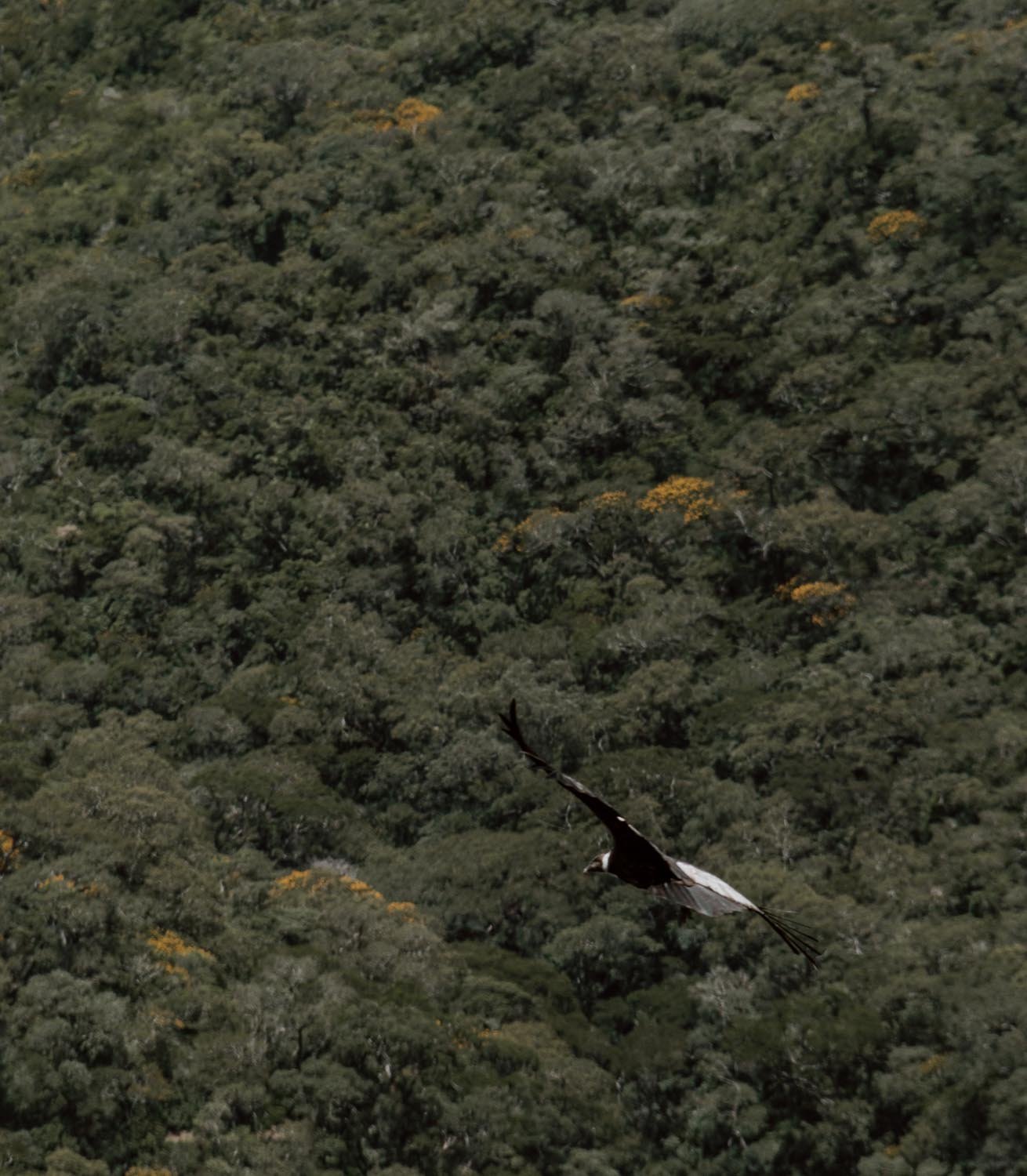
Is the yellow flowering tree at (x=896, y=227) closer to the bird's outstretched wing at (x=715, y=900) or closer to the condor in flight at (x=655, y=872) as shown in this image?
the condor in flight at (x=655, y=872)

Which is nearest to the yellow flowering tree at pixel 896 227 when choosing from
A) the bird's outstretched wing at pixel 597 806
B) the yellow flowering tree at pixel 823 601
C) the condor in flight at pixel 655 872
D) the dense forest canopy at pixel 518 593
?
the dense forest canopy at pixel 518 593

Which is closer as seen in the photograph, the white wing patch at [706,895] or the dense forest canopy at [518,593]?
the white wing patch at [706,895]

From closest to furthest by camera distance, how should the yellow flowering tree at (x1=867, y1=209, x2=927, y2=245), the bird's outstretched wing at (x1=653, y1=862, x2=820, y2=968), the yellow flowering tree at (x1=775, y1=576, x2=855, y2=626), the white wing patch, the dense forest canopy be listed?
the bird's outstretched wing at (x1=653, y1=862, x2=820, y2=968) < the white wing patch < the dense forest canopy < the yellow flowering tree at (x1=775, y1=576, x2=855, y2=626) < the yellow flowering tree at (x1=867, y1=209, x2=927, y2=245)

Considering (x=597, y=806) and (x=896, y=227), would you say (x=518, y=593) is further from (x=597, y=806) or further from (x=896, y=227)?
(x=597, y=806)

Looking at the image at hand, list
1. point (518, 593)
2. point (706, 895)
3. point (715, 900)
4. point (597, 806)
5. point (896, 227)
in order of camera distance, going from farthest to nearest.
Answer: point (896, 227) → point (518, 593) → point (706, 895) → point (715, 900) → point (597, 806)

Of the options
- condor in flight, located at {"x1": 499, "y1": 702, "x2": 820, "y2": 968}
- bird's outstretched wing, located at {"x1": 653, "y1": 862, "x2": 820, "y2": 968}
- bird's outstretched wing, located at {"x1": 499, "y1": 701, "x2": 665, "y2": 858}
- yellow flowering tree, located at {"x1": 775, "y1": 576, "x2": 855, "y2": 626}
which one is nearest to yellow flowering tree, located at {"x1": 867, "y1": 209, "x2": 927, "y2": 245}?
yellow flowering tree, located at {"x1": 775, "y1": 576, "x2": 855, "y2": 626}

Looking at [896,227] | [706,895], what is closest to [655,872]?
[706,895]

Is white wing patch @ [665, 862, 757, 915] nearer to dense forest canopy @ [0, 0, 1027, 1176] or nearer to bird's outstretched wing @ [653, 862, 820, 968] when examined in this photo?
bird's outstretched wing @ [653, 862, 820, 968]
